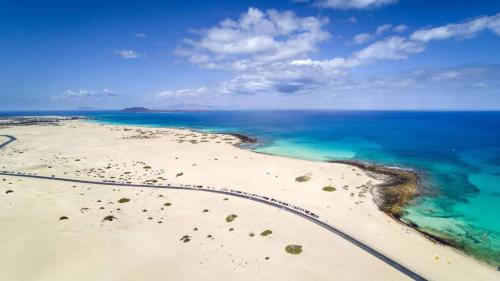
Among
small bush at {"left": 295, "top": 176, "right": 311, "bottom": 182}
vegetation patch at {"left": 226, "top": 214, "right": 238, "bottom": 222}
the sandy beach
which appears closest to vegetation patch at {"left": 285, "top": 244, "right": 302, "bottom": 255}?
the sandy beach

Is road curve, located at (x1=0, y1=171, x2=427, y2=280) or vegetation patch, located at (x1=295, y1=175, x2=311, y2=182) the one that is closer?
road curve, located at (x1=0, y1=171, x2=427, y2=280)

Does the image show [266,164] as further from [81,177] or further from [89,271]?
[89,271]

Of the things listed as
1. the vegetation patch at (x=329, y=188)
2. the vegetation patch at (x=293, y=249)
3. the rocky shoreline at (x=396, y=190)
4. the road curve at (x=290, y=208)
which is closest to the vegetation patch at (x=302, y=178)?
the vegetation patch at (x=329, y=188)

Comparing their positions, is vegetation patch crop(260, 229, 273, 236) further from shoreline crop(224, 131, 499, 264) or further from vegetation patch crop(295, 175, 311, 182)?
vegetation patch crop(295, 175, 311, 182)

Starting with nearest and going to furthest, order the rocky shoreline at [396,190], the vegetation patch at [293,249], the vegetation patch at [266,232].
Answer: the vegetation patch at [293,249]
the vegetation patch at [266,232]
the rocky shoreline at [396,190]

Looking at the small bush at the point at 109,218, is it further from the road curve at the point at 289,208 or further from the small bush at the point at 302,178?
the small bush at the point at 302,178

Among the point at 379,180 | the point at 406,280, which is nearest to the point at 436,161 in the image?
the point at 379,180

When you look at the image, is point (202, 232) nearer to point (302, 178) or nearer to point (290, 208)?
point (290, 208)
